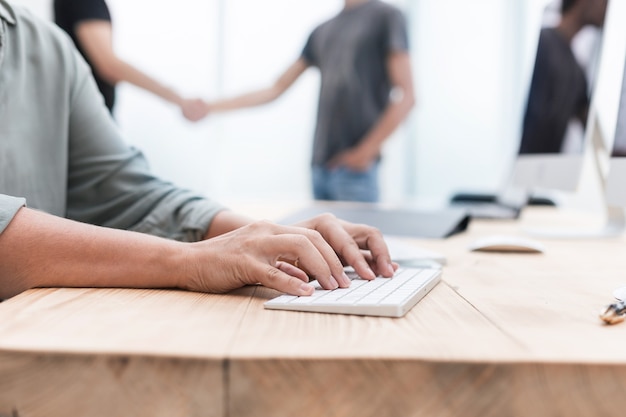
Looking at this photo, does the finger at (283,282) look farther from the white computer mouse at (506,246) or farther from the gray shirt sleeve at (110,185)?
the white computer mouse at (506,246)

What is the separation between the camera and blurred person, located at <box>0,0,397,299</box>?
608 millimetres

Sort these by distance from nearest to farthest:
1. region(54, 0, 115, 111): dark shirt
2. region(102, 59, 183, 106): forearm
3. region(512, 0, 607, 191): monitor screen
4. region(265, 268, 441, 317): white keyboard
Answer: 1. region(265, 268, 441, 317): white keyboard
2. region(512, 0, 607, 191): monitor screen
3. region(54, 0, 115, 111): dark shirt
4. region(102, 59, 183, 106): forearm

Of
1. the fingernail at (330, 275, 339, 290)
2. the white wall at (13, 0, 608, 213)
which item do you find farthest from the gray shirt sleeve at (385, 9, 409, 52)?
the fingernail at (330, 275, 339, 290)

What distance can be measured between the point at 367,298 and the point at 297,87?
3.36 meters

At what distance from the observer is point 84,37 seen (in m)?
1.96

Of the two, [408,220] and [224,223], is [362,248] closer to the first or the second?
[224,223]

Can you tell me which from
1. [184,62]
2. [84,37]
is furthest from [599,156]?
[184,62]

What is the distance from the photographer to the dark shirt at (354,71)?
87.1 inches

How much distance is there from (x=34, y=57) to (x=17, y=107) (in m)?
0.10

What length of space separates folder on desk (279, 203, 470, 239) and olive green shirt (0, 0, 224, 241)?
1.09 ft

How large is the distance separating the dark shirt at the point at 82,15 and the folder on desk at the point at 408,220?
0.86 m

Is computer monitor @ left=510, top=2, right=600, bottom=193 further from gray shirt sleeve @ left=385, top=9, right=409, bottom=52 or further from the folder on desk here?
gray shirt sleeve @ left=385, top=9, right=409, bottom=52

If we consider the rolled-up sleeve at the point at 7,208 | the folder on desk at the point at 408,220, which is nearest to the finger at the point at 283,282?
the rolled-up sleeve at the point at 7,208

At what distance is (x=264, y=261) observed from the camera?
1.98ft
